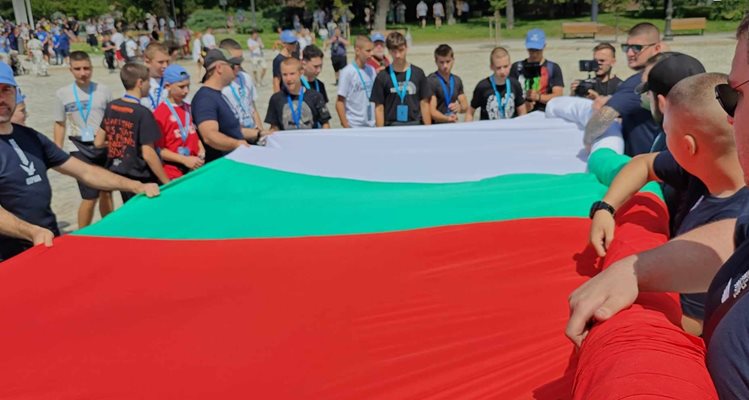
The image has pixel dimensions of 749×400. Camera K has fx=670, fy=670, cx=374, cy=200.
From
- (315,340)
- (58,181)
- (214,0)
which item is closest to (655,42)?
(315,340)

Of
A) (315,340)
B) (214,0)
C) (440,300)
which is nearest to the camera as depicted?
(315,340)

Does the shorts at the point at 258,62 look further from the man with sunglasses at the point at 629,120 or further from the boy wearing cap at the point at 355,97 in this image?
Result: the man with sunglasses at the point at 629,120

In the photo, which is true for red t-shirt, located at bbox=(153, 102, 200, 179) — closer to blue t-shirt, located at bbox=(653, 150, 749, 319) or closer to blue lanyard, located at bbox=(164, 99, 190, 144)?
blue lanyard, located at bbox=(164, 99, 190, 144)

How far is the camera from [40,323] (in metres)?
2.50

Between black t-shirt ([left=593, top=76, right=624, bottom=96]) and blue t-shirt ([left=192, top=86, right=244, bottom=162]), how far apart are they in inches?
134

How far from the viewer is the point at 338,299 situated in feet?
8.25

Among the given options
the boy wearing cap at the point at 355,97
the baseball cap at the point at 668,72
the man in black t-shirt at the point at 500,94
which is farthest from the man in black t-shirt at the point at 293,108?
the baseball cap at the point at 668,72

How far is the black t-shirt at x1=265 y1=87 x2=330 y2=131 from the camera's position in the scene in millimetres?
5879

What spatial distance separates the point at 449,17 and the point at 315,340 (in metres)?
34.5

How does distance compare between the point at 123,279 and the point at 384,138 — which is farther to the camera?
the point at 384,138

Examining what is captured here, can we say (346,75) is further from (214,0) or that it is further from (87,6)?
(87,6)

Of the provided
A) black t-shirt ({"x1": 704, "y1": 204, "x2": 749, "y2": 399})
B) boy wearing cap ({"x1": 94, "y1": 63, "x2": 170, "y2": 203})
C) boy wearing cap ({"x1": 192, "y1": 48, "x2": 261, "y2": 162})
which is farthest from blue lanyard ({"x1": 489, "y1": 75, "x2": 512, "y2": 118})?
black t-shirt ({"x1": 704, "y1": 204, "x2": 749, "y2": 399})

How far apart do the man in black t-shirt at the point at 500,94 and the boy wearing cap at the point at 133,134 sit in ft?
9.98

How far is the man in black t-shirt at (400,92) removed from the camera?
6.21 m
